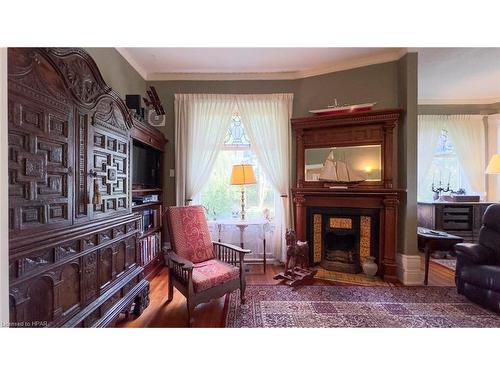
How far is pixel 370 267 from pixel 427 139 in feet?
9.90

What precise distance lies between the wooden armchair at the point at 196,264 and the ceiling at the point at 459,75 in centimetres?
336

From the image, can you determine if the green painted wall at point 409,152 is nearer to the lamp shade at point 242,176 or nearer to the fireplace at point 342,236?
the fireplace at point 342,236

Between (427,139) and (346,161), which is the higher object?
(427,139)

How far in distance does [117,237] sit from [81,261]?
1.25ft

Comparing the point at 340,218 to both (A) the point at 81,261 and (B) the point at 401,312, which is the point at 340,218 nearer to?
(B) the point at 401,312

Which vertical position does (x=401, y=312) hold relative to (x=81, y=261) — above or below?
below

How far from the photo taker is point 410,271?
8.66 ft

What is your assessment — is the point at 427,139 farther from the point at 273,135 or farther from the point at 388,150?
the point at 273,135

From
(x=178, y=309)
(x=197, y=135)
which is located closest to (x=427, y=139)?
(x=197, y=135)

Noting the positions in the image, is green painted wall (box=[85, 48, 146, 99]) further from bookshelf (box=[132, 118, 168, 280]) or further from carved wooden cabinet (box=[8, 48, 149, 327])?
carved wooden cabinet (box=[8, 48, 149, 327])

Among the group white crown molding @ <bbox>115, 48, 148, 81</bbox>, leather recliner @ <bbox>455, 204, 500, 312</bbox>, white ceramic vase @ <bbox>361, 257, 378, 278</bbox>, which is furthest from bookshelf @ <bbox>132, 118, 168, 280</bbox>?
leather recliner @ <bbox>455, 204, 500, 312</bbox>

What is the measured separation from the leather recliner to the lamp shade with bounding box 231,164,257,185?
94.1 inches

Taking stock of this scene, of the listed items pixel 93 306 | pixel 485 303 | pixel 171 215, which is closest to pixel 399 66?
pixel 485 303

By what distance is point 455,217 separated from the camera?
3.79 metres
